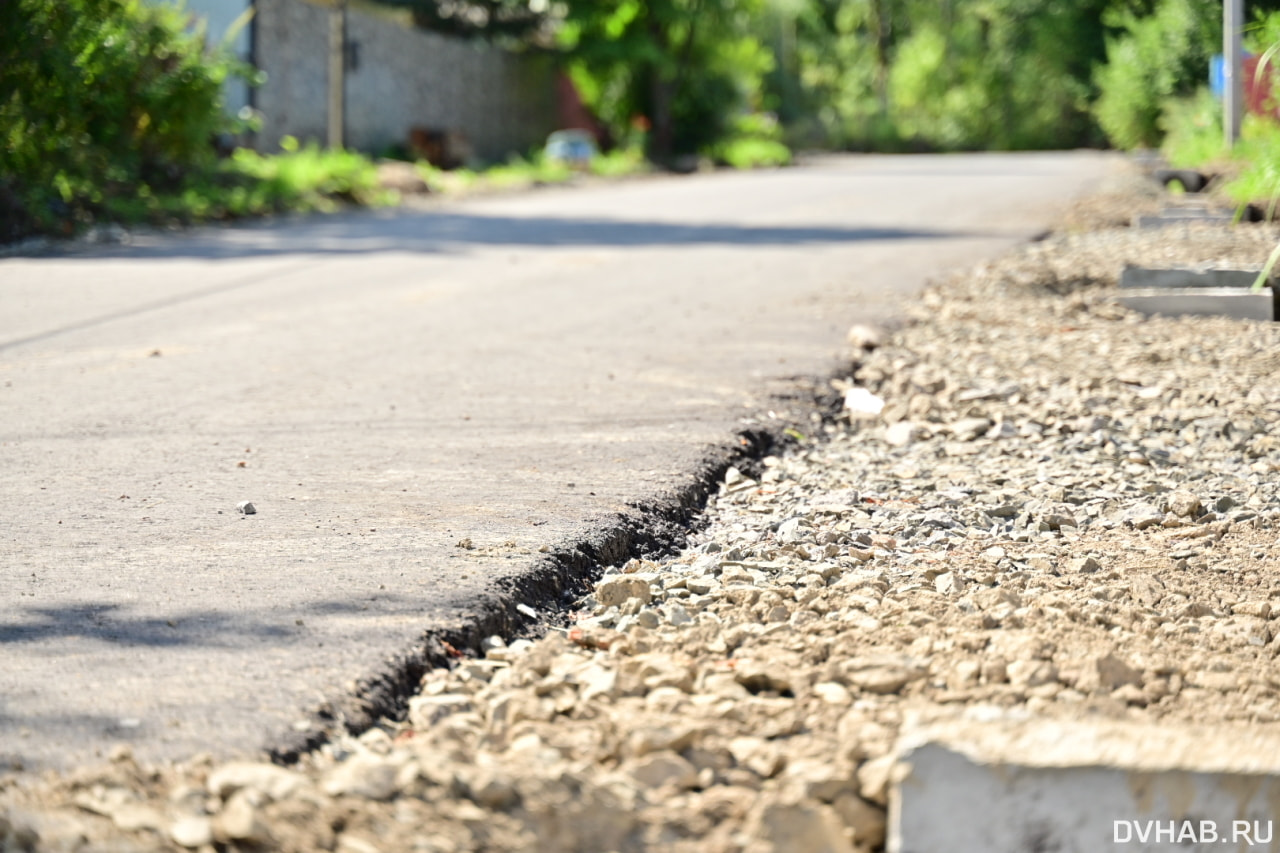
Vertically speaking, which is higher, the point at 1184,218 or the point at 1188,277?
the point at 1184,218

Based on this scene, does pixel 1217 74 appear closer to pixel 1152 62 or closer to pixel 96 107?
pixel 1152 62

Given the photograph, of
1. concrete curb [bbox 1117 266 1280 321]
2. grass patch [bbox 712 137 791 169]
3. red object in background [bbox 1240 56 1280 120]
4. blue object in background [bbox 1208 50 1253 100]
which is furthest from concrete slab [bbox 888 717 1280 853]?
grass patch [bbox 712 137 791 169]

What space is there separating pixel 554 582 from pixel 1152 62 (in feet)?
62.2

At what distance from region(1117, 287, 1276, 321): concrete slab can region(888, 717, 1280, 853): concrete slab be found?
625 centimetres

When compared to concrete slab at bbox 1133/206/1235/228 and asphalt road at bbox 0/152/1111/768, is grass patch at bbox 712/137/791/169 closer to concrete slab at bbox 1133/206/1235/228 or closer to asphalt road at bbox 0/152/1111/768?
concrete slab at bbox 1133/206/1235/228

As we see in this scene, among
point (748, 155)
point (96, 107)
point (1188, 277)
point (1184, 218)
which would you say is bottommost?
point (1188, 277)

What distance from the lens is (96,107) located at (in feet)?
47.2

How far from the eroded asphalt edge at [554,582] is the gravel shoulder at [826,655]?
0.17ft

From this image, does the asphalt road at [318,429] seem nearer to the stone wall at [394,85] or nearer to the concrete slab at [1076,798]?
the concrete slab at [1076,798]

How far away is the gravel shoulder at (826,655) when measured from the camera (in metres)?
2.30

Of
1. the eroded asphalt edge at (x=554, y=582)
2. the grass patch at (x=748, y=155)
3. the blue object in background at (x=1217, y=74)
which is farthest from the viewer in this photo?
the grass patch at (x=748, y=155)

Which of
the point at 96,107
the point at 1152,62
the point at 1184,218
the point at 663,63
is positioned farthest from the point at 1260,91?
the point at 663,63

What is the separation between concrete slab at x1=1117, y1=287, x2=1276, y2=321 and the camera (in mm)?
7879
